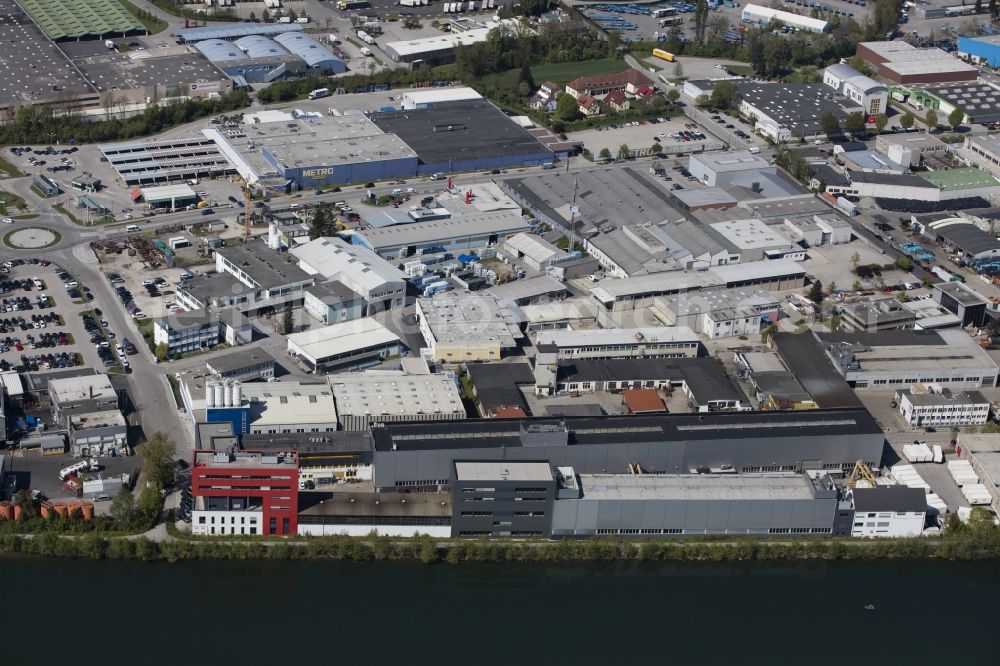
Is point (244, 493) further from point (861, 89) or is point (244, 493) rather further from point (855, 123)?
point (861, 89)

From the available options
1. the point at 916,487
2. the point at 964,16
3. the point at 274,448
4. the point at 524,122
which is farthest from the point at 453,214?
the point at 964,16

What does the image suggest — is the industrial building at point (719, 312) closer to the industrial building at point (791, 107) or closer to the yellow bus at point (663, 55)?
the industrial building at point (791, 107)

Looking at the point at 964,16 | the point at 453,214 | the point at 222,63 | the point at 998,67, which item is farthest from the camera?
the point at 964,16

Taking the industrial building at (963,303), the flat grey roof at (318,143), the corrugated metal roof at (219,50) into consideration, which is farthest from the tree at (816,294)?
the corrugated metal roof at (219,50)

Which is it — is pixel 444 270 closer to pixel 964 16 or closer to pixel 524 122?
pixel 524 122

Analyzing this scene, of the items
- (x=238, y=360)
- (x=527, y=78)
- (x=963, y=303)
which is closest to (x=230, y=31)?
(x=527, y=78)

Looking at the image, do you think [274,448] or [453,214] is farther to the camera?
[453,214]
